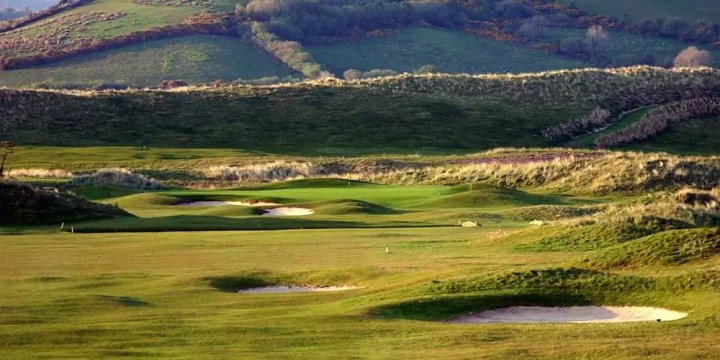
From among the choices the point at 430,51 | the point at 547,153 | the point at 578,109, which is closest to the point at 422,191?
the point at 547,153

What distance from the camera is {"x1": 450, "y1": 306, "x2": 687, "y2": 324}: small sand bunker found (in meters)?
20.5

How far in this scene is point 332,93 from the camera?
307 ft

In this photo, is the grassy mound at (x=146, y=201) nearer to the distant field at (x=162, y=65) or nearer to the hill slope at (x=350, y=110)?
the hill slope at (x=350, y=110)

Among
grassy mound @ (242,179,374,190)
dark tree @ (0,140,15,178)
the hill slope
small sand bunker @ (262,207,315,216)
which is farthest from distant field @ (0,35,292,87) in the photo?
small sand bunker @ (262,207,315,216)

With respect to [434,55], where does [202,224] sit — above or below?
below

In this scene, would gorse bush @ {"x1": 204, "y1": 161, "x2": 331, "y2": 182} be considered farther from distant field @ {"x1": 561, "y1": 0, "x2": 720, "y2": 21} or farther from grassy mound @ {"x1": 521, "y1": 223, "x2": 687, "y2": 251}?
distant field @ {"x1": 561, "y1": 0, "x2": 720, "y2": 21}

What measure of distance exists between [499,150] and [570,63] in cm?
10051

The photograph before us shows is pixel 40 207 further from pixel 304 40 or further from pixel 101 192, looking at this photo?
pixel 304 40

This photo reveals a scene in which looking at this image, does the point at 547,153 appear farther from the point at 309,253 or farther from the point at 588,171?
the point at 309,253

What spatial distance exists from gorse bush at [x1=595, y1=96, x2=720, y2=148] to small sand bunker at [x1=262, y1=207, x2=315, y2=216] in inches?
1489

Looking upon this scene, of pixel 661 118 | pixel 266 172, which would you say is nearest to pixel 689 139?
pixel 661 118

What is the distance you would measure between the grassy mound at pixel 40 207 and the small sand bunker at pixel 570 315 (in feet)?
65.2

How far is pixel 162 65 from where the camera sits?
14625cm

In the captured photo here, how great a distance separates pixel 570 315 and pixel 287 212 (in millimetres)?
23251
